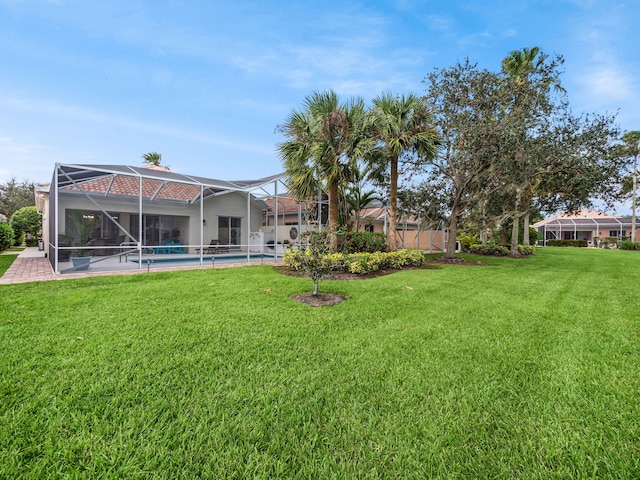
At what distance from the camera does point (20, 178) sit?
40062 mm

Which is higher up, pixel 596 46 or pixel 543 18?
pixel 543 18

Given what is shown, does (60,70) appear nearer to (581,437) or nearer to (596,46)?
(581,437)

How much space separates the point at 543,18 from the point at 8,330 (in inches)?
654

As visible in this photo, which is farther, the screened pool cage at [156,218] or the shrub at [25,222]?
the shrub at [25,222]

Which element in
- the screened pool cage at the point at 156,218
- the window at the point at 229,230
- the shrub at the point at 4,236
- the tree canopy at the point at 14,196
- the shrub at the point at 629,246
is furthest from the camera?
the tree canopy at the point at 14,196

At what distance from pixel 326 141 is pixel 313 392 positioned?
898 cm

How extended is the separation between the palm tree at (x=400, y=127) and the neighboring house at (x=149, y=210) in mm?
5087

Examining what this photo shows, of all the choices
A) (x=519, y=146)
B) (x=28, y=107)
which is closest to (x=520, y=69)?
(x=519, y=146)

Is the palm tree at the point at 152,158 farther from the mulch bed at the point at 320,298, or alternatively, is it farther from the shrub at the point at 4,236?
the mulch bed at the point at 320,298

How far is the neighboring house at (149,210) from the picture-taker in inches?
475

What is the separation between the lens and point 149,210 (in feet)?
50.6

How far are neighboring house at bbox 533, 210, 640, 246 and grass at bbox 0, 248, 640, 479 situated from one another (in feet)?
141

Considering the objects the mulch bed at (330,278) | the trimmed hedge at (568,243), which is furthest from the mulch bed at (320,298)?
the trimmed hedge at (568,243)

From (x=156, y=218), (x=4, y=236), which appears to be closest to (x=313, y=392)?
(x=156, y=218)
